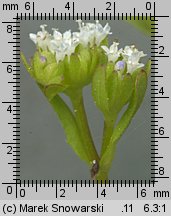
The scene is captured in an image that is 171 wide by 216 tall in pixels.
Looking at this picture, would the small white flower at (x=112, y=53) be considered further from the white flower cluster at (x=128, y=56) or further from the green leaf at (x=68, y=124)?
the green leaf at (x=68, y=124)

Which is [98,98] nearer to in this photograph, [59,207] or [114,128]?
[114,128]

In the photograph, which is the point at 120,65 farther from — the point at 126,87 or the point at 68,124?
the point at 68,124

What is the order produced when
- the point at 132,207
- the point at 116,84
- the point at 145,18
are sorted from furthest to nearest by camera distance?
1. the point at 145,18
2. the point at 132,207
3. the point at 116,84

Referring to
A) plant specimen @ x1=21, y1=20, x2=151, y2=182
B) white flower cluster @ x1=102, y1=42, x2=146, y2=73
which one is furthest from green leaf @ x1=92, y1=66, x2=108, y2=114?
white flower cluster @ x1=102, y1=42, x2=146, y2=73

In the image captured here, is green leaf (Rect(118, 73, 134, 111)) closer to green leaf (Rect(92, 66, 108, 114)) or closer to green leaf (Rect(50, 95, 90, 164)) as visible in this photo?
green leaf (Rect(92, 66, 108, 114))

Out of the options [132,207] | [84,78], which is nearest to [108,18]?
[84,78]

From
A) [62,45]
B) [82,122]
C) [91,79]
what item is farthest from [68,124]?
[62,45]

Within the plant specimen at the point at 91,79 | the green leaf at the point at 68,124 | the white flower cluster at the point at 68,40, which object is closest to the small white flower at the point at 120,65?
the plant specimen at the point at 91,79
